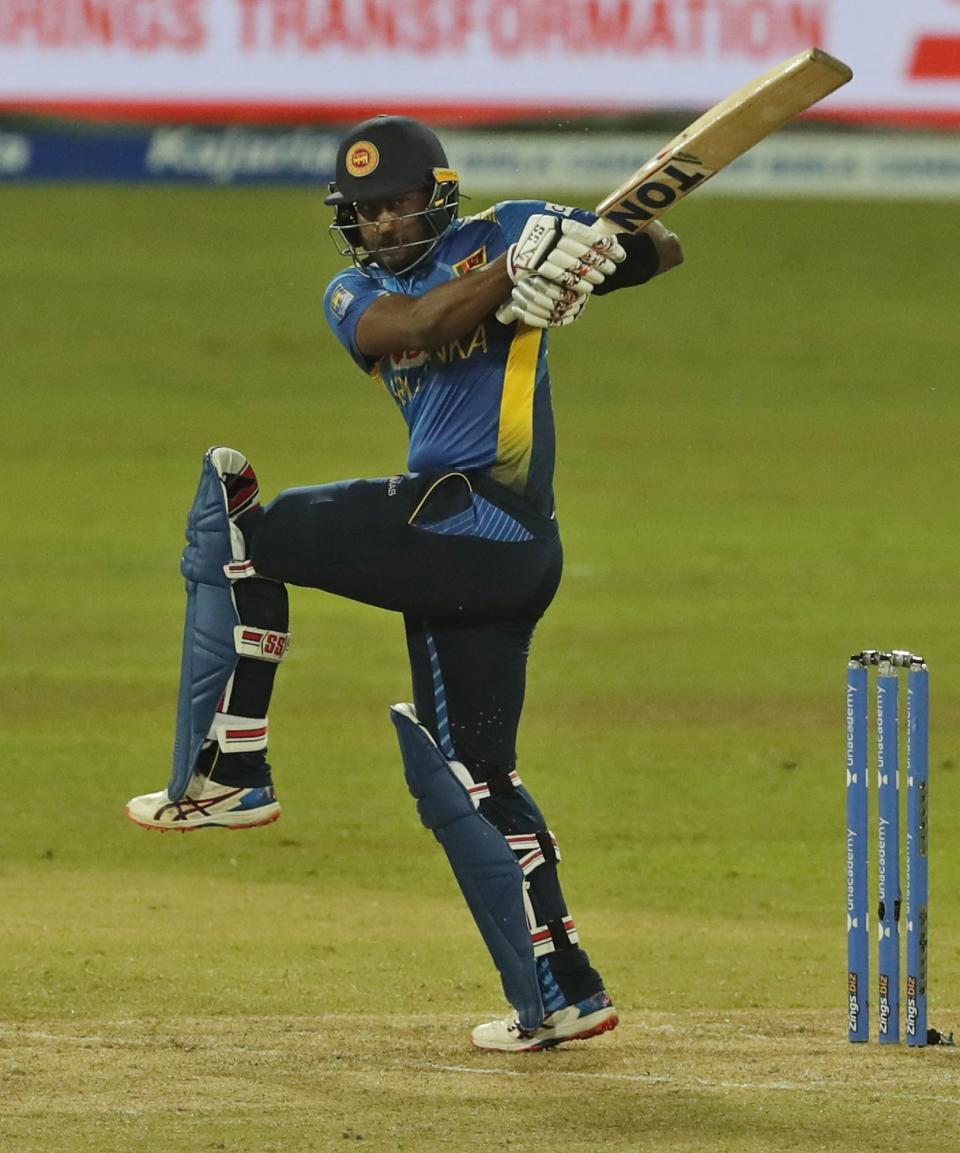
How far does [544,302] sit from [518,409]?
0.39 meters

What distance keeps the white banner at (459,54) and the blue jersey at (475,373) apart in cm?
1312

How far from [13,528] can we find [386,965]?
30.2 ft

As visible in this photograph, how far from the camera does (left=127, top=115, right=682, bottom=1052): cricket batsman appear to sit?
17.3 ft

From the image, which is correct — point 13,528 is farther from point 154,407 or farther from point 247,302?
point 247,302

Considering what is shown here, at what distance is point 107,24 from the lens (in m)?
18.1

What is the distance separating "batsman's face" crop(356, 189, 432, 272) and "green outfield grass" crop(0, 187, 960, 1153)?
189cm

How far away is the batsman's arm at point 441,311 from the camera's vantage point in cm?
507

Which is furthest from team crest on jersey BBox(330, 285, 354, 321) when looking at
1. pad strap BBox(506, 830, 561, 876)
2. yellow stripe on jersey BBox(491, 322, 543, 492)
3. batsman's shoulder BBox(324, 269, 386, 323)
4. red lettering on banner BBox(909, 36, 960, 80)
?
red lettering on banner BBox(909, 36, 960, 80)

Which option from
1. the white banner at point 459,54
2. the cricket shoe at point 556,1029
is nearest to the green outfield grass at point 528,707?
the cricket shoe at point 556,1029

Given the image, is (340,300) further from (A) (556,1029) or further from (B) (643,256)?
(A) (556,1029)

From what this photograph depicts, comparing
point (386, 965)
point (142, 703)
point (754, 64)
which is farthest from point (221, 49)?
point (386, 965)

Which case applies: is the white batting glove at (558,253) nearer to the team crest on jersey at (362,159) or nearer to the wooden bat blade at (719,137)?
the wooden bat blade at (719,137)

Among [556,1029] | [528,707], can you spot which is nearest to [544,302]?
[556,1029]

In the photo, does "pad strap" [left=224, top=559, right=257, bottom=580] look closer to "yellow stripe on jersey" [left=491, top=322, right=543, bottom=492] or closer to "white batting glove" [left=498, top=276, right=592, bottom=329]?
"yellow stripe on jersey" [left=491, top=322, right=543, bottom=492]
